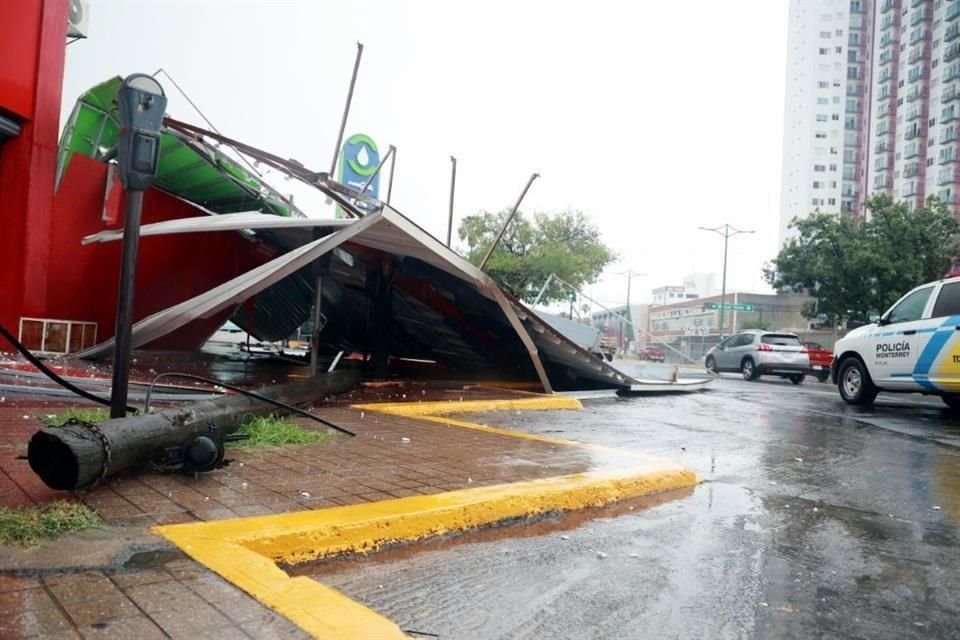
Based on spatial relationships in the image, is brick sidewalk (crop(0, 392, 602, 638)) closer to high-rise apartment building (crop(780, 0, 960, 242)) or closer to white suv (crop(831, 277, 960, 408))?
white suv (crop(831, 277, 960, 408))

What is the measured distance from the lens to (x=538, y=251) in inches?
1652

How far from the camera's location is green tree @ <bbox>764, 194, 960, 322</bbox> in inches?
1178

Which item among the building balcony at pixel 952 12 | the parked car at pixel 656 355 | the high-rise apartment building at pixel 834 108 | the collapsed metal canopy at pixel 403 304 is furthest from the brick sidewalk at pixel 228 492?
the high-rise apartment building at pixel 834 108

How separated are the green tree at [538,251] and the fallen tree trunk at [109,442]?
35.5 meters

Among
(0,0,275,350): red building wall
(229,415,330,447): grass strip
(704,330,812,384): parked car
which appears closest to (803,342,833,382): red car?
(704,330,812,384): parked car

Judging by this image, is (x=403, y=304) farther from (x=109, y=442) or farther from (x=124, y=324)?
(x=109, y=442)

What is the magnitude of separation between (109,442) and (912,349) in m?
10.7

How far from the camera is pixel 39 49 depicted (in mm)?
9242

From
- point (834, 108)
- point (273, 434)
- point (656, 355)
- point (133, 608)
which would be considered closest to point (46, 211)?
Result: point (273, 434)

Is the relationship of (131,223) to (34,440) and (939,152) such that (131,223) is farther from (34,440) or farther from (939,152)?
(939,152)

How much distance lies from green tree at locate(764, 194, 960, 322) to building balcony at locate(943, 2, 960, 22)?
5370 cm

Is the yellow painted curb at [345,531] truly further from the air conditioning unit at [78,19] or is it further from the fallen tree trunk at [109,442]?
the air conditioning unit at [78,19]

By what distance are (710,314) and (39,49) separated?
231 ft

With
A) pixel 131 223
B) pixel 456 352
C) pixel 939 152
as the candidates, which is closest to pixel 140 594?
pixel 131 223
